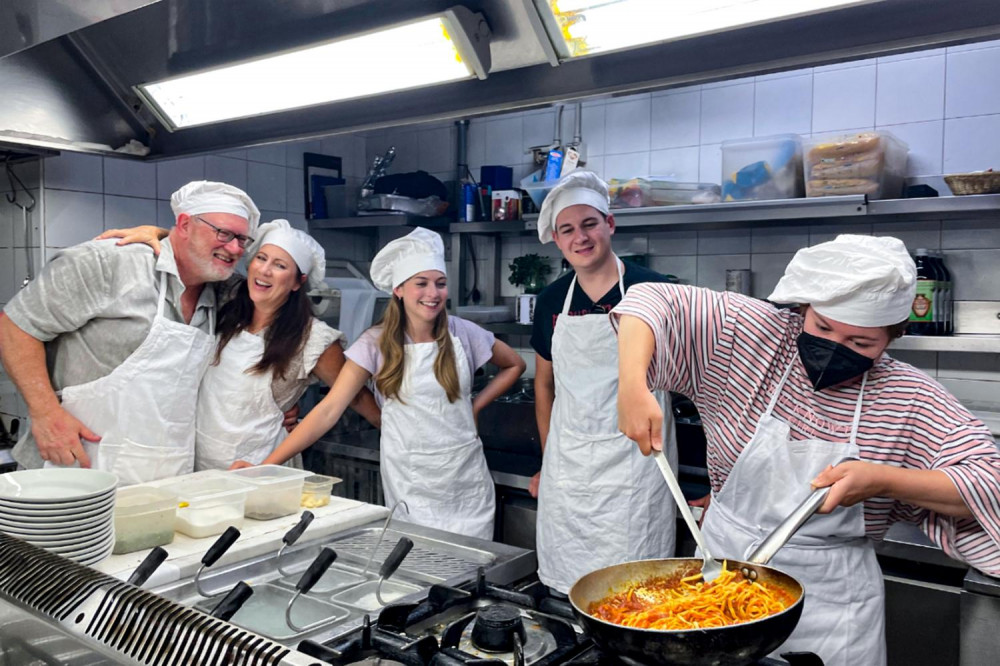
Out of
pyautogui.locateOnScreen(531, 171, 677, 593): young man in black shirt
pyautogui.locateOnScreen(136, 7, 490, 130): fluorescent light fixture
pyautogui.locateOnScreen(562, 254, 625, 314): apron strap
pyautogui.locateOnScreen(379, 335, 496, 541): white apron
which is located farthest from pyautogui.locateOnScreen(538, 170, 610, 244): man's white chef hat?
pyautogui.locateOnScreen(136, 7, 490, 130): fluorescent light fixture

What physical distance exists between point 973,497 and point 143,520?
5.23 feet

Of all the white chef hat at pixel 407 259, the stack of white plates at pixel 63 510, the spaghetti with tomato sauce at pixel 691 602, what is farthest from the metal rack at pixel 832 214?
the stack of white plates at pixel 63 510

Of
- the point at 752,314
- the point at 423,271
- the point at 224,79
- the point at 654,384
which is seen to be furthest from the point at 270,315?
the point at 752,314

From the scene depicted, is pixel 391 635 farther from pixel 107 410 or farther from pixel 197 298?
pixel 197 298

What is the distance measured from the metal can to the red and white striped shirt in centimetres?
186

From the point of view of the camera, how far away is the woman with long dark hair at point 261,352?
2333 mm

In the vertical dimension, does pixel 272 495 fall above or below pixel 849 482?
below

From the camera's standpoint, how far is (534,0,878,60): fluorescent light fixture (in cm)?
126

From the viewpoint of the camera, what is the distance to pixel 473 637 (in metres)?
1.15

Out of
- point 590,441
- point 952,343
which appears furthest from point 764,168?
point 590,441

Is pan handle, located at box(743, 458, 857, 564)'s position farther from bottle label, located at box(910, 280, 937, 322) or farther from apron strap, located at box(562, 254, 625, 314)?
bottle label, located at box(910, 280, 937, 322)

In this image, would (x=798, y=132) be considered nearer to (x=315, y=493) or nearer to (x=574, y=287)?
(x=574, y=287)

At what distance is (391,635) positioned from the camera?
1120 mm

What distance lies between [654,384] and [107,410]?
4.65ft
